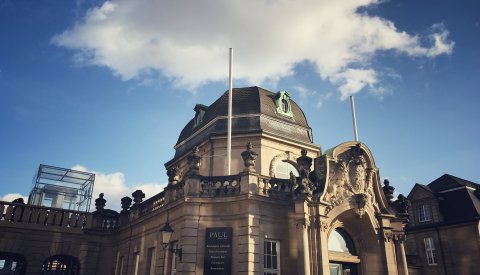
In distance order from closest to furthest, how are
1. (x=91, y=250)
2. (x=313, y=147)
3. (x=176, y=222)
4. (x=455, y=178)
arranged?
(x=176, y=222) < (x=91, y=250) < (x=313, y=147) < (x=455, y=178)

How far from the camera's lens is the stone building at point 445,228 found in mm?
31906

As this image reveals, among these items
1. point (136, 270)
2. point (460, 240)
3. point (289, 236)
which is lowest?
point (136, 270)

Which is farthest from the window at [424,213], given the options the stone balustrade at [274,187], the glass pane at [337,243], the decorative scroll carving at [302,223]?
the decorative scroll carving at [302,223]

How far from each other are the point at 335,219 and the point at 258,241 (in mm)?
4481

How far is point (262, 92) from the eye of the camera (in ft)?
89.9

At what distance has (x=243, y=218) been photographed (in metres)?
16.2

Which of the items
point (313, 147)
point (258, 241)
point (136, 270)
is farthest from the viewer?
point (313, 147)

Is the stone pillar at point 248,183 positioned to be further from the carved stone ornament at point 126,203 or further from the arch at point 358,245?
the carved stone ornament at point 126,203

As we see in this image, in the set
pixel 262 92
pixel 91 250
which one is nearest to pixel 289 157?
pixel 262 92

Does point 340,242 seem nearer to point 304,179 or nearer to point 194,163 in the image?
point 304,179

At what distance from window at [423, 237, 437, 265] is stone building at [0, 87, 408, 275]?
55.5ft

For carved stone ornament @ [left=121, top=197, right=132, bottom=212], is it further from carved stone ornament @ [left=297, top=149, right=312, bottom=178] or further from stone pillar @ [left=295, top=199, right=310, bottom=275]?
stone pillar @ [left=295, top=199, right=310, bottom=275]

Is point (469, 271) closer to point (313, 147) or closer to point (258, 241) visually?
point (313, 147)

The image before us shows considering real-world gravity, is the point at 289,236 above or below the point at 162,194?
below
